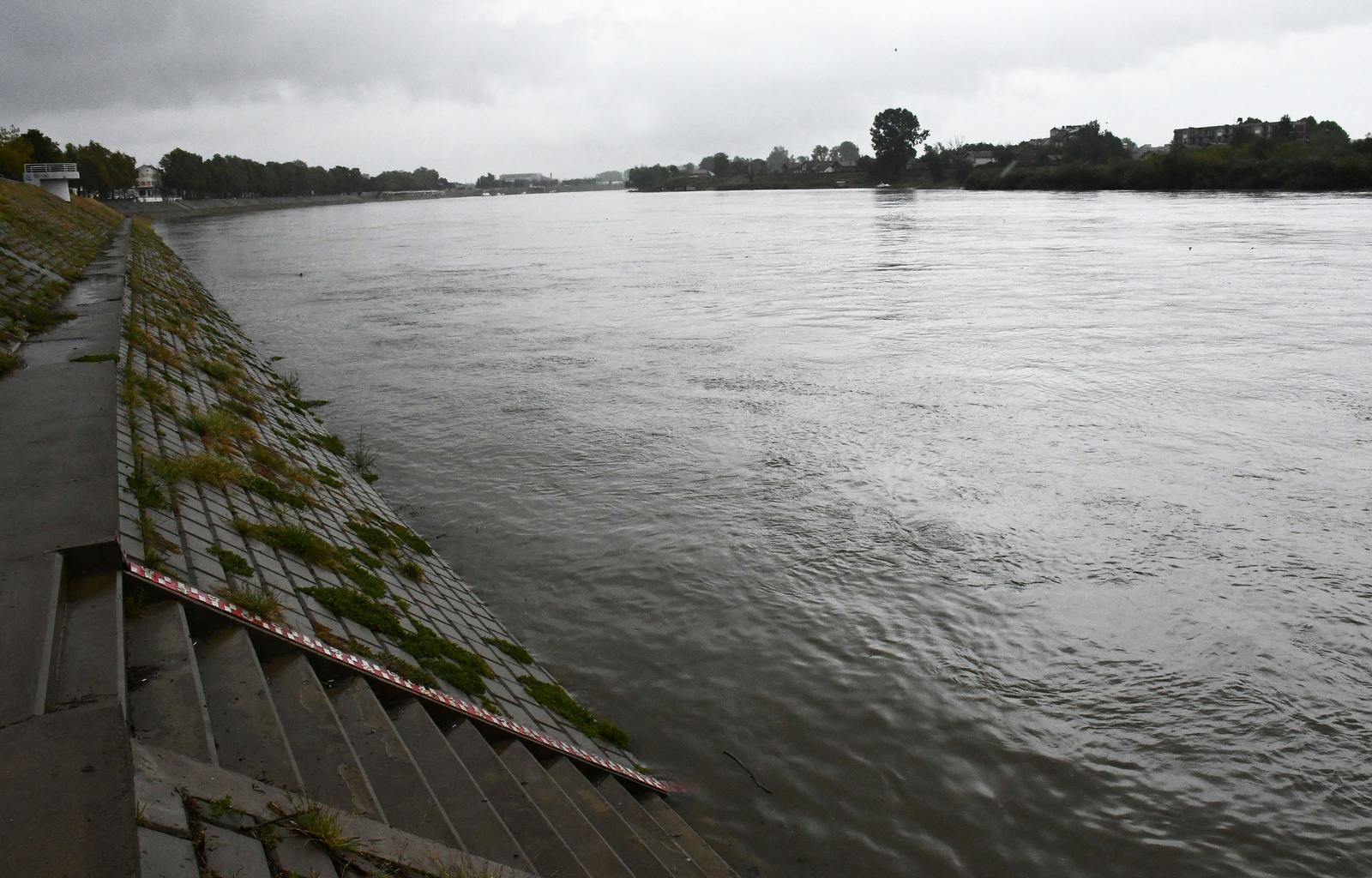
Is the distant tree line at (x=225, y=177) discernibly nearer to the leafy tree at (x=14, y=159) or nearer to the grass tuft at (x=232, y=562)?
the leafy tree at (x=14, y=159)

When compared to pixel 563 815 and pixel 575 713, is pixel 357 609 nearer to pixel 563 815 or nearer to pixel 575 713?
pixel 575 713

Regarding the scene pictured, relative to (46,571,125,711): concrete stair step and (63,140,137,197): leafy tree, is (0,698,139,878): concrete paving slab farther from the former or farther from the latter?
(63,140,137,197): leafy tree

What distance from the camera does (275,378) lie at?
67.2 ft

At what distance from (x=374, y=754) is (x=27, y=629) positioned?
2.01 metres

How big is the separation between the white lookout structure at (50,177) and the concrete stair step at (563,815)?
67.8 m

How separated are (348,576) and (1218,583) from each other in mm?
8983

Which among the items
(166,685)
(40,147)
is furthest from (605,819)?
(40,147)

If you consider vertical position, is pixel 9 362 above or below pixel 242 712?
above

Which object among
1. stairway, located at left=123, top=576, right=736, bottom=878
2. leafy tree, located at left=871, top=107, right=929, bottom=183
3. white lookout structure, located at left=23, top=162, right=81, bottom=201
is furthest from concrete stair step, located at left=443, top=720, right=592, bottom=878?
leafy tree, located at left=871, top=107, right=929, bottom=183

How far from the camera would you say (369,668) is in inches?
247

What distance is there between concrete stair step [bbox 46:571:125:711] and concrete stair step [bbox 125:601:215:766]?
129 millimetres

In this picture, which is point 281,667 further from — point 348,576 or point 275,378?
point 275,378

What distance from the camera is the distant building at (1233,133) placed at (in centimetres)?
12319

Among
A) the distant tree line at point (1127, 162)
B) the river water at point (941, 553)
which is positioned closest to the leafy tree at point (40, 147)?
the river water at point (941, 553)
